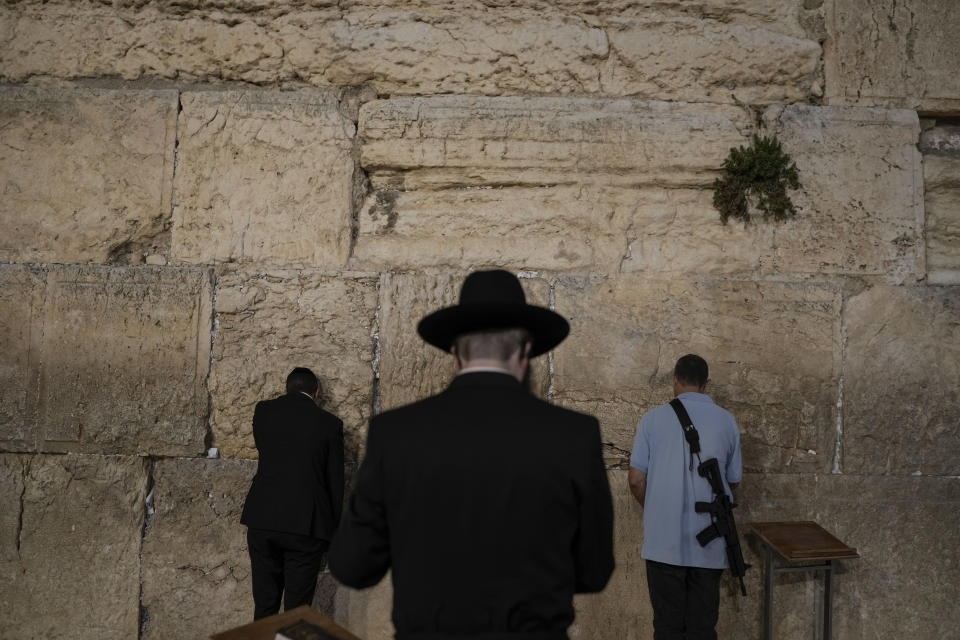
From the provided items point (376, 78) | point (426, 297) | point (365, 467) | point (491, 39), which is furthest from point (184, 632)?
point (491, 39)

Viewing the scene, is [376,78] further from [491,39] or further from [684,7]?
[684,7]

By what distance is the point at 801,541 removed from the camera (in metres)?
3.62

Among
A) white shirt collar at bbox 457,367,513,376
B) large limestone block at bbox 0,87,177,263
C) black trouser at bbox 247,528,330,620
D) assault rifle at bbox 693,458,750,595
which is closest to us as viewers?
white shirt collar at bbox 457,367,513,376

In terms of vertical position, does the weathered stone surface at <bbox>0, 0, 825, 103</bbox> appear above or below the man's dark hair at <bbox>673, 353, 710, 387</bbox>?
above

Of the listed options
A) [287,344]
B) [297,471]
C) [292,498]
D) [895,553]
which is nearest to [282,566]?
[292,498]

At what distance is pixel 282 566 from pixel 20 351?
86.7 inches

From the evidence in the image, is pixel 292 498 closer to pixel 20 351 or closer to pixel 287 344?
pixel 287 344

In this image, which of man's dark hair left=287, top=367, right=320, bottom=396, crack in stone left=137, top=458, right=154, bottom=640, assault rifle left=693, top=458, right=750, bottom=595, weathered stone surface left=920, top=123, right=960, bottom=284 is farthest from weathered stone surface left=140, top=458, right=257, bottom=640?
weathered stone surface left=920, top=123, right=960, bottom=284

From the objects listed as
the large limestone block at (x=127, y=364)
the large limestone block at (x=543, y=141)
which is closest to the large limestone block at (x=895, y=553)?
the large limestone block at (x=543, y=141)

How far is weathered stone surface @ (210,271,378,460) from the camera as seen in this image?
13.9ft

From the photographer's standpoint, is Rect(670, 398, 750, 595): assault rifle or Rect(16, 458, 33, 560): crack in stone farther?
Rect(16, 458, 33, 560): crack in stone

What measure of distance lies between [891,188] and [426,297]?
3042 millimetres

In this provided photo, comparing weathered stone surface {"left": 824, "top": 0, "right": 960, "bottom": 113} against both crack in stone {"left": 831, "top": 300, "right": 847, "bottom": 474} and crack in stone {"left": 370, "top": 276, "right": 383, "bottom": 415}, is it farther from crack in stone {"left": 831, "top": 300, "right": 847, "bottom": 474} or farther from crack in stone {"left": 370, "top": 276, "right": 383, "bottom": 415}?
crack in stone {"left": 370, "top": 276, "right": 383, "bottom": 415}

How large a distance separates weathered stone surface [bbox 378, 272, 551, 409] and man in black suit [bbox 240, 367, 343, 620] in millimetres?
591
